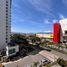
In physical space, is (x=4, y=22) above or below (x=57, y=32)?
above

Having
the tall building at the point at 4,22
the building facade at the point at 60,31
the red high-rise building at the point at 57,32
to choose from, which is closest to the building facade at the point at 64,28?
the building facade at the point at 60,31

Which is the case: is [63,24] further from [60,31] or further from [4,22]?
[4,22]

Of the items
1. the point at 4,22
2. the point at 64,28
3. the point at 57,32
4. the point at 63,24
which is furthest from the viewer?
the point at 63,24

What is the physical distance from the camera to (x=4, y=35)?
5062 centimetres

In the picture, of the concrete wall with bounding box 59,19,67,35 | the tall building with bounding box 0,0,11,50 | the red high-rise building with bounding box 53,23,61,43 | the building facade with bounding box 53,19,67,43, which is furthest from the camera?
the concrete wall with bounding box 59,19,67,35

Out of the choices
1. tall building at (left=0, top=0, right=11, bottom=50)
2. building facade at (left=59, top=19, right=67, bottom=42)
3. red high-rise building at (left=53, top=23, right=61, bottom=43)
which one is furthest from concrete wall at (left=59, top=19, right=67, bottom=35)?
tall building at (left=0, top=0, right=11, bottom=50)

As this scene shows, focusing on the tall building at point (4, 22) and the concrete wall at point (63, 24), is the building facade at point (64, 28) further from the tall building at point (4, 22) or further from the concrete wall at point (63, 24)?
the tall building at point (4, 22)

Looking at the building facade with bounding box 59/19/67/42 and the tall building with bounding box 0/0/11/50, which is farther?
the building facade with bounding box 59/19/67/42

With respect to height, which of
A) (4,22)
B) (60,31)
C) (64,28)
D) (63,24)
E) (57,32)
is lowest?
(57,32)

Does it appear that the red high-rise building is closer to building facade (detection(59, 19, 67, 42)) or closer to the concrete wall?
building facade (detection(59, 19, 67, 42))

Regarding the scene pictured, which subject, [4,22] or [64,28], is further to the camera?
[64,28]

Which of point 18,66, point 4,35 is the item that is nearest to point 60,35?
point 4,35

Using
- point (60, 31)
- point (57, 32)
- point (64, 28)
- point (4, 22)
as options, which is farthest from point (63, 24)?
point (4, 22)

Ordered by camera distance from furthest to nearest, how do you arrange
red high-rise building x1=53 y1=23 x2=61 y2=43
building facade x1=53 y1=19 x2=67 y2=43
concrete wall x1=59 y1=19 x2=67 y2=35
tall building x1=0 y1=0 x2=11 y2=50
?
concrete wall x1=59 y1=19 x2=67 y2=35, building facade x1=53 y1=19 x2=67 y2=43, red high-rise building x1=53 y1=23 x2=61 y2=43, tall building x1=0 y1=0 x2=11 y2=50
